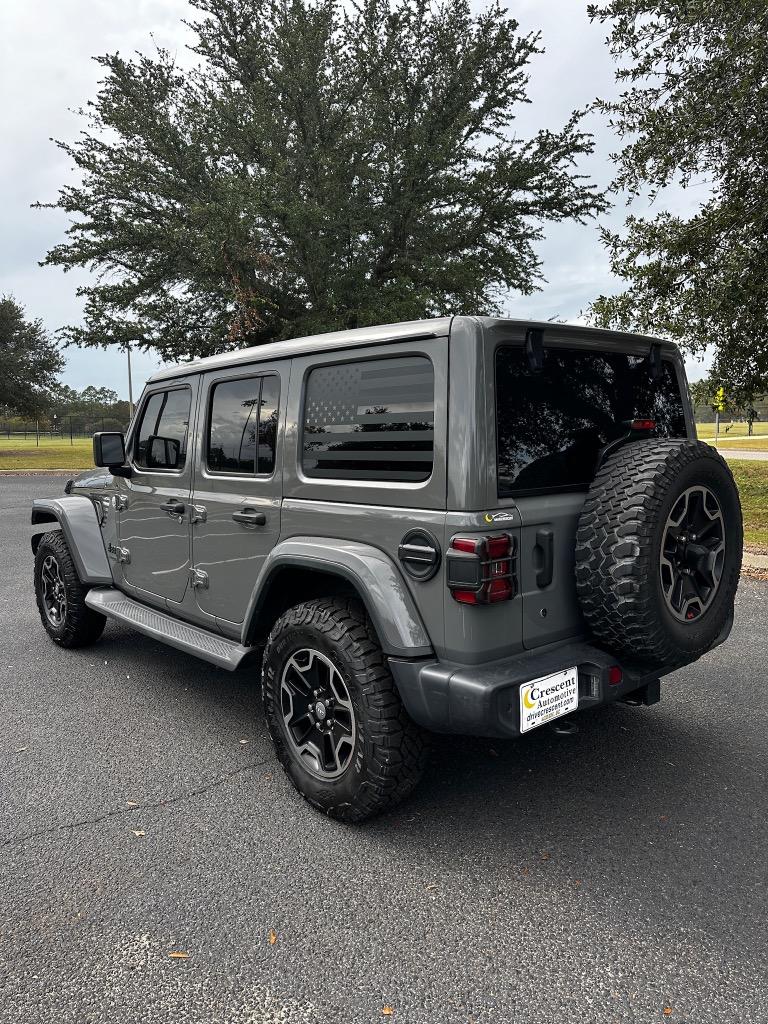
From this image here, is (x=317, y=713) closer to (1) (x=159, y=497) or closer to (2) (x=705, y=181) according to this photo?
(1) (x=159, y=497)

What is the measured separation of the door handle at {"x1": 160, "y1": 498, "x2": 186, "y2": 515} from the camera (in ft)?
12.2

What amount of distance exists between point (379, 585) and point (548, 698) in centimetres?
71

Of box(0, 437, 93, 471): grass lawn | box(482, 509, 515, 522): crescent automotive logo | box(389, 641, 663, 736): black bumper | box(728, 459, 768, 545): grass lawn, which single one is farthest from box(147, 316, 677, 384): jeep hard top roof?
box(0, 437, 93, 471): grass lawn

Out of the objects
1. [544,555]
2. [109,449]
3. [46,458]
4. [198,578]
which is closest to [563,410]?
[544,555]

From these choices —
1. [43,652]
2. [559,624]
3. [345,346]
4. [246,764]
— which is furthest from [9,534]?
[559,624]

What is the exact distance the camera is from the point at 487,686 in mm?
2340

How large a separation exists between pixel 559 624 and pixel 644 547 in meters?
0.44

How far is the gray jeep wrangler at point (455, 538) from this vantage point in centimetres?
245

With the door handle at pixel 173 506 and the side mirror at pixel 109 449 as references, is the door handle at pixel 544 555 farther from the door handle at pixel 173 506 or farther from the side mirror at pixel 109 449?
the side mirror at pixel 109 449

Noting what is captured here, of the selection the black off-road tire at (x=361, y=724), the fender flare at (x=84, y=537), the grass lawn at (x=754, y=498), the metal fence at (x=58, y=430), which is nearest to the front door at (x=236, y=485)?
the black off-road tire at (x=361, y=724)

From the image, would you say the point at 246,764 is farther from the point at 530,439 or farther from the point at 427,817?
the point at 530,439

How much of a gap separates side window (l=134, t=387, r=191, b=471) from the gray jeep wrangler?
610 millimetres

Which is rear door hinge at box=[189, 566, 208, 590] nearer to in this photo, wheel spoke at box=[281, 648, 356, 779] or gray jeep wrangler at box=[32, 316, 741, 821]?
gray jeep wrangler at box=[32, 316, 741, 821]

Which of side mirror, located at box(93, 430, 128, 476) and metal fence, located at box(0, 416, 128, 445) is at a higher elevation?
metal fence, located at box(0, 416, 128, 445)
